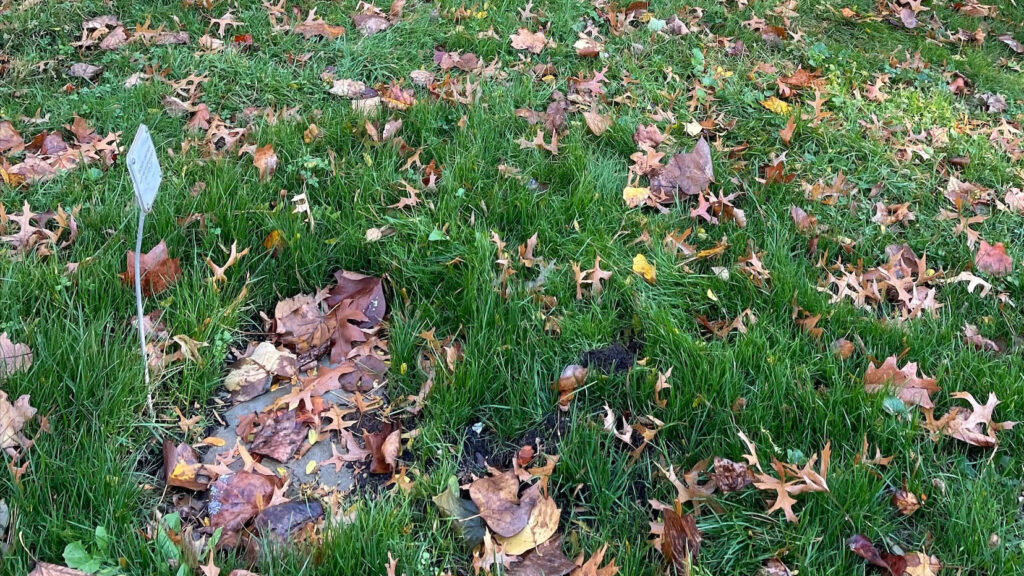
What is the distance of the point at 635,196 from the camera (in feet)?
11.1

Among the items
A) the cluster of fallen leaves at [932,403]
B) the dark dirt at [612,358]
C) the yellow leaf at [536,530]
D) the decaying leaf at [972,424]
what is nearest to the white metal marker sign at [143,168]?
the yellow leaf at [536,530]

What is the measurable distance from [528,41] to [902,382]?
9.71ft

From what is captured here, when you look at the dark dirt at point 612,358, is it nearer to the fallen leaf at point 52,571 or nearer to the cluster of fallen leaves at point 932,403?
the cluster of fallen leaves at point 932,403

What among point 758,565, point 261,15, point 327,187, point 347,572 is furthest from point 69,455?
point 261,15

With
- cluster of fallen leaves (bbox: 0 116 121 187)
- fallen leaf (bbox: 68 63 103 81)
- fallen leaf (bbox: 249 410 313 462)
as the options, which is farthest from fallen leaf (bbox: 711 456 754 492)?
fallen leaf (bbox: 68 63 103 81)

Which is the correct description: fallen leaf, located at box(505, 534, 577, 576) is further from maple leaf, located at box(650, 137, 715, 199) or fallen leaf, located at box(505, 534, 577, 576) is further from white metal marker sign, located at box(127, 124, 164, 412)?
maple leaf, located at box(650, 137, 715, 199)

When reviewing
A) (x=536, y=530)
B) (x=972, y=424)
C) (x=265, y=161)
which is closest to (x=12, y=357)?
(x=265, y=161)

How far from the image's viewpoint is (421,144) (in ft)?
12.0

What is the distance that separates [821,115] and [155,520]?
3677 millimetres

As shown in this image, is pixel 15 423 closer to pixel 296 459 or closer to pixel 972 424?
pixel 296 459

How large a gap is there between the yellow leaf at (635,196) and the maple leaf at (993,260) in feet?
4.55

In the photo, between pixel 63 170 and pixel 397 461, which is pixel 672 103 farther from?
pixel 63 170

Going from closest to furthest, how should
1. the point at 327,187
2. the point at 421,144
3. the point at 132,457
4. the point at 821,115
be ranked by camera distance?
the point at 132,457
the point at 327,187
the point at 421,144
the point at 821,115

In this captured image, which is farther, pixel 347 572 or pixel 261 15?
pixel 261 15
